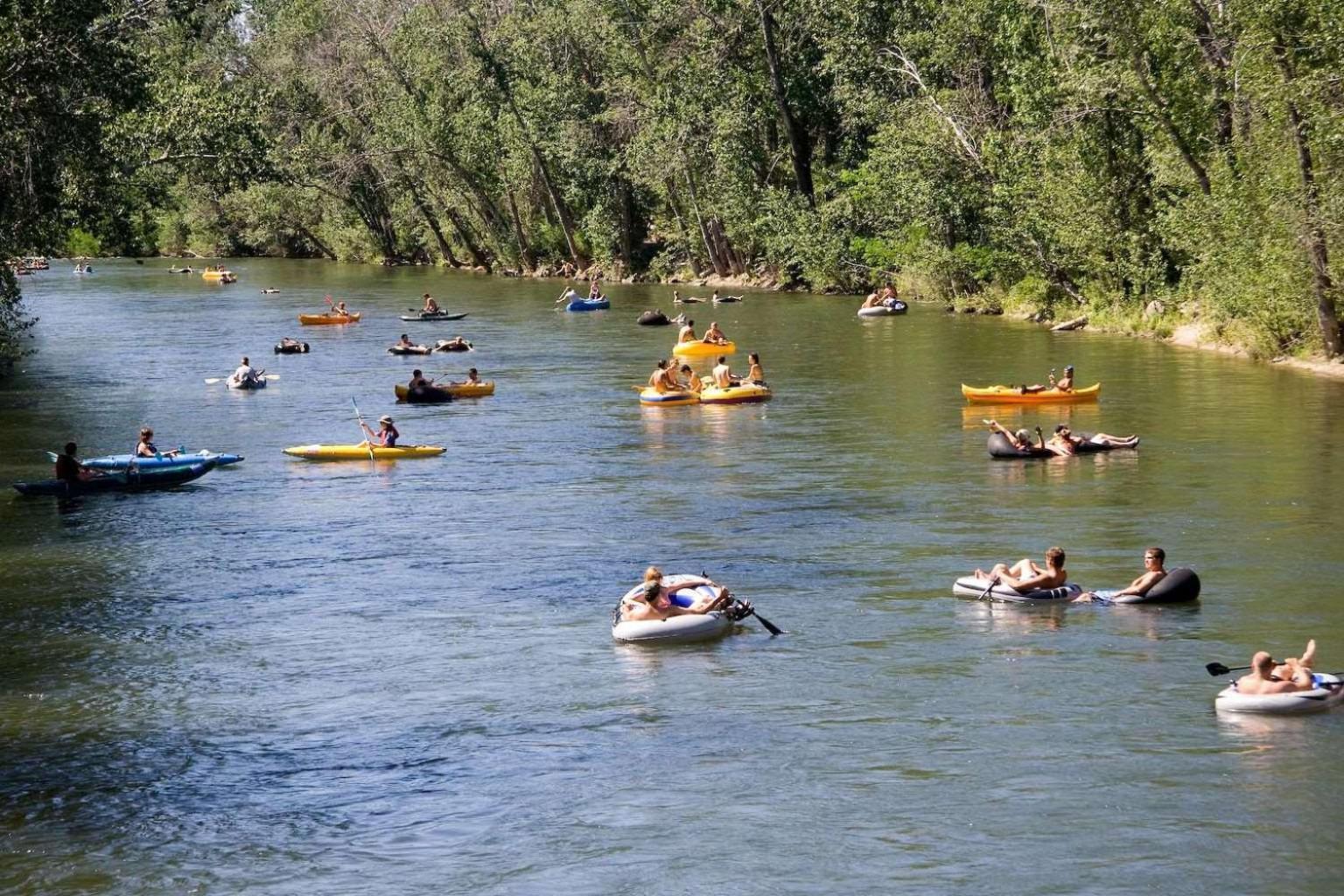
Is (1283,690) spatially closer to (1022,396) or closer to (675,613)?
(675,613)

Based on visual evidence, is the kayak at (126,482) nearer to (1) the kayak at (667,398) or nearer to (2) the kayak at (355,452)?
(2) the kayak at (355,452)

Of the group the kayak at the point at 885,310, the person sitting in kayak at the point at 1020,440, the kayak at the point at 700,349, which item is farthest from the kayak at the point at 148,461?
the kayak at the point at 885,310

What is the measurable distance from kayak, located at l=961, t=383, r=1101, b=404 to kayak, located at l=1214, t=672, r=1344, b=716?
71.6ft

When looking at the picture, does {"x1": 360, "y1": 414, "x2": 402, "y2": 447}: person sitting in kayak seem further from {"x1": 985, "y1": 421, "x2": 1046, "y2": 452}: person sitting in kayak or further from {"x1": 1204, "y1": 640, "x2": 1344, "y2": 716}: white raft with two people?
{"x1": 1204, "y1": 640, "x2": 1344, "y2": 716}: white raft with two people

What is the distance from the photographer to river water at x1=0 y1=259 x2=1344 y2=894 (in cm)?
1591

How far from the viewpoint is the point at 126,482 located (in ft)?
110

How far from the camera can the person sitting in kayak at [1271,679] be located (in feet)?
60.4

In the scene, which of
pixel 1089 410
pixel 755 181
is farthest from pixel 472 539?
pixel 755 181

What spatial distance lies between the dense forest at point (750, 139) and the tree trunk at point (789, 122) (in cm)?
21

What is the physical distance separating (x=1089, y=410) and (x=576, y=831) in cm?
2572

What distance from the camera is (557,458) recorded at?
35781 mm

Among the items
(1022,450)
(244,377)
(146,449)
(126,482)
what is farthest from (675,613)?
(244,377)

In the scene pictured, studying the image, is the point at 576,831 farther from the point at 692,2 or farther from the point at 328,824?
the point at 692,2

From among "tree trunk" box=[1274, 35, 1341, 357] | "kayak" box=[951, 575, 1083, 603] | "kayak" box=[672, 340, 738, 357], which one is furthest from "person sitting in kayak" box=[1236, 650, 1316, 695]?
"kayak" box=[672, 340, 738, 357]
